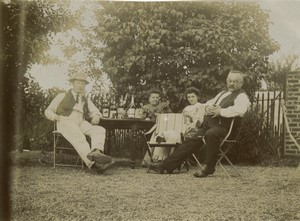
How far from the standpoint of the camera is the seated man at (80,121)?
2.51 metres

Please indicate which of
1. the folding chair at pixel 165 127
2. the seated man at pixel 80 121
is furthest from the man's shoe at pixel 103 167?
the folding chair at pixel 165 127

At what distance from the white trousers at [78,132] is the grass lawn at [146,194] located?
0.35 feet

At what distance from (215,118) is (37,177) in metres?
1.01

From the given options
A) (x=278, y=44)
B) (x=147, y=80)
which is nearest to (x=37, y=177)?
(x=147, y=80)

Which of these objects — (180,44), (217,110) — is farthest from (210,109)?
(180,44)

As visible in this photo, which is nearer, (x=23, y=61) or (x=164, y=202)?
(x=164, y=202)

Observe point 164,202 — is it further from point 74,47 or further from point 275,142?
point 74,47

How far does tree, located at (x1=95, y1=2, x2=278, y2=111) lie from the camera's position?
248cm

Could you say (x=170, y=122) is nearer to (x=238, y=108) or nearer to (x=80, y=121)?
(x=238, y=108)

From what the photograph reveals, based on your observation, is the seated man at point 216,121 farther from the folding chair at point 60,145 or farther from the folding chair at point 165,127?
the folding chair at point 60,145

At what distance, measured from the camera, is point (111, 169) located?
8.25 feet

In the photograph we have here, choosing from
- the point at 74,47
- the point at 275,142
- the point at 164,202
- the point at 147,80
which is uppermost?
the point at 74,47

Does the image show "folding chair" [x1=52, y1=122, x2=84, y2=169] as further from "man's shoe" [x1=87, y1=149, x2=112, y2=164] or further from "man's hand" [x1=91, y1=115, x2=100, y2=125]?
"man's hand" [x1=91, y1=115, x2=100, y2=125]

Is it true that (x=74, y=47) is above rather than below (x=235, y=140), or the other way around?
above
